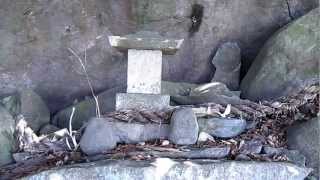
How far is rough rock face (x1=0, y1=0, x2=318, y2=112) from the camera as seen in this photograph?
4180 millimetres

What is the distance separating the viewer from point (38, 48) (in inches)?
166

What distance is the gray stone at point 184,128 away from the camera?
9.27 feet

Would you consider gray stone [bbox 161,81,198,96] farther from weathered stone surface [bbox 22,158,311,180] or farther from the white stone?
weathered stone surface [bbox 22,158,311,180]

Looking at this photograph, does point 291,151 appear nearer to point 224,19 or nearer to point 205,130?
point 205,130

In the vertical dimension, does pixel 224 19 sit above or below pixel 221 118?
above

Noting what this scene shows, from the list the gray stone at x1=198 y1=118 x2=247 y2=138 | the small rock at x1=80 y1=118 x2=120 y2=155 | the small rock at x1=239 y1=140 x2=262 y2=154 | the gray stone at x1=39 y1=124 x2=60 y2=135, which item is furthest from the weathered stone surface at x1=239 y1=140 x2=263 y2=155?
the gray stone at x1=39 y1=124 x2=60 y2=135

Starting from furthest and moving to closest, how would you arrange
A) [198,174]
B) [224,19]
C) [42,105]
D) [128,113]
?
[224,19] < [42,105] < [128,113] < [198,174]

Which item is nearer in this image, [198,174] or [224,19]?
[198,174]

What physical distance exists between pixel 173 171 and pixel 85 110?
1224mm

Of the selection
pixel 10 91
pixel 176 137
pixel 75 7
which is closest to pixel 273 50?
pixel 176 137

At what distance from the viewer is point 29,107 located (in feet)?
11.9

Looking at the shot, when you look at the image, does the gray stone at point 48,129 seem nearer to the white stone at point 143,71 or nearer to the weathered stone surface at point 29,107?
the weathered stone surface at point 29,107

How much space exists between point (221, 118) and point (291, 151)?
438mm

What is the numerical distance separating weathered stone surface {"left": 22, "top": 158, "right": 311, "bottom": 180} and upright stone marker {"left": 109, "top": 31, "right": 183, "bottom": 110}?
1.39 ft
